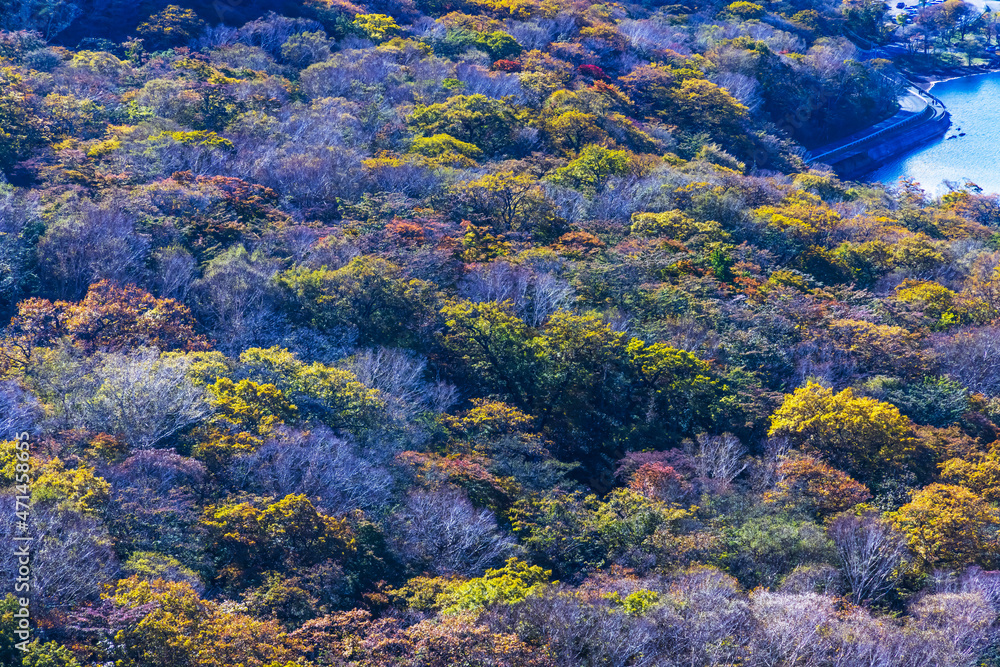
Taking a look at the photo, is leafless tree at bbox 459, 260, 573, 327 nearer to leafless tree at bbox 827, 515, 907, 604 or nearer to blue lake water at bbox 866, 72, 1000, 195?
leafless tree at bbox 827, 515, 907, 604

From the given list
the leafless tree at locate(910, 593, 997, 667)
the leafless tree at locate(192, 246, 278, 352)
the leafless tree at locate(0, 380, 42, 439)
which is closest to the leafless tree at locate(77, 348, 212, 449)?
the leafless tree at locate(0, 380, 42, 439)

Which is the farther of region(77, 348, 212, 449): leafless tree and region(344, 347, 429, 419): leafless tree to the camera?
region(344, 347, 429, 419): leafless tree

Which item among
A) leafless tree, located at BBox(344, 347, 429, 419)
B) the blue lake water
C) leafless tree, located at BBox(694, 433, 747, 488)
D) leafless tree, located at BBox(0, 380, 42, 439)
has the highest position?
leafless tree, located at BBox(0, 380, 42, 439)

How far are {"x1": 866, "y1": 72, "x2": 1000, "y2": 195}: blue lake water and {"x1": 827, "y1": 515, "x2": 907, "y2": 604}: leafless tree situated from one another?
5921 centimetres

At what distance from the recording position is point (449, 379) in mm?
37406

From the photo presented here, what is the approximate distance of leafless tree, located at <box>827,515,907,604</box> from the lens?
28156 mm

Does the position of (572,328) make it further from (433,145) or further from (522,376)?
(433,145)

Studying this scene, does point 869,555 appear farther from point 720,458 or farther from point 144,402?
point 144,402

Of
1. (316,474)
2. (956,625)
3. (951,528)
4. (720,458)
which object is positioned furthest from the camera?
(720,458)

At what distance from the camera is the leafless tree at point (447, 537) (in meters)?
27.4

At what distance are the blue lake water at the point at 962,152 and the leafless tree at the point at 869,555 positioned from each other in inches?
2331

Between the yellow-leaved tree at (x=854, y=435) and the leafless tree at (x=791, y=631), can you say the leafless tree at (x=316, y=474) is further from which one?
the yellow-leaved tree at (x=854, y=435)

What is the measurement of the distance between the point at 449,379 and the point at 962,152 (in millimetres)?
77575

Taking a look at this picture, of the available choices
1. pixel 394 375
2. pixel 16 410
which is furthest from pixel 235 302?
pixel 16 410
